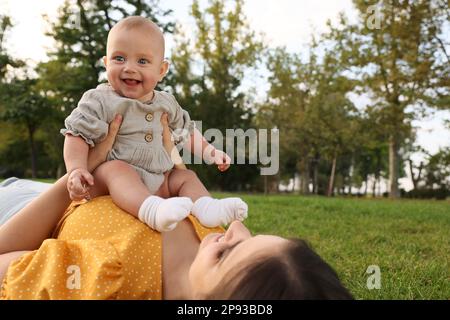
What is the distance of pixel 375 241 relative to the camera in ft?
17.9

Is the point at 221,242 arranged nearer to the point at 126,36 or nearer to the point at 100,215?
the point at 100,215

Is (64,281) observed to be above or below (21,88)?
below

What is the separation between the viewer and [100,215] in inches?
80.8

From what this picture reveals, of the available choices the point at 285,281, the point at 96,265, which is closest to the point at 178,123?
the point at 96,265

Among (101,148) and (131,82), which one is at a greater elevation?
(131,82)

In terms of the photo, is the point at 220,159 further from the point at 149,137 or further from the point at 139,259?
the point at 139,259

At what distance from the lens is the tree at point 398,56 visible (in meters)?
18.3

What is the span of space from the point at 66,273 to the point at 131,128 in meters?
0.71

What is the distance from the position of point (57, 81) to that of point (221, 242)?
23704mm

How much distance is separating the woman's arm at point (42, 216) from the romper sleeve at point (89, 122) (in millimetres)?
46

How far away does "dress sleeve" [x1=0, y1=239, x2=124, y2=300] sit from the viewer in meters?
1.71

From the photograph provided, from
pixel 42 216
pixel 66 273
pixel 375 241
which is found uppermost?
pixel 42 216

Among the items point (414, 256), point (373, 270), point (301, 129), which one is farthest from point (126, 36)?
point (301, 129)

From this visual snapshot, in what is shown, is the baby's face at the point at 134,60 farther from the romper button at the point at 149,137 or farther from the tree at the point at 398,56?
the tree at the point at 398,56
